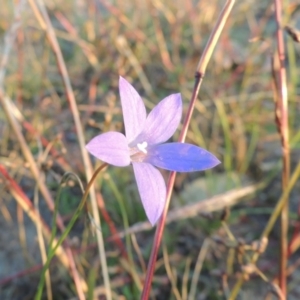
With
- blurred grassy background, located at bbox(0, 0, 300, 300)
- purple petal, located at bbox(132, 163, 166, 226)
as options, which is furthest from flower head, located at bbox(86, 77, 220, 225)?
blurred grassy background, located at bbox(0, 0, 300, 300)

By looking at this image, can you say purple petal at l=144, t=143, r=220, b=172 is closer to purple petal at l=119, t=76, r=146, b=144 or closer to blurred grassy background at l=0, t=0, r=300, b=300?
purple petal at l=119, t=76, r=146, b=144

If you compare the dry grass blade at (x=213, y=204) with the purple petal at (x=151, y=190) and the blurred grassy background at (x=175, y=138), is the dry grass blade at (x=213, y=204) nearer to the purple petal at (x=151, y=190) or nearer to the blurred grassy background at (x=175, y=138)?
the blurred grassy background at (x=175, y=138)

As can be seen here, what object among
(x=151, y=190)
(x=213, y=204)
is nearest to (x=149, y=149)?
(x=151, y=190)

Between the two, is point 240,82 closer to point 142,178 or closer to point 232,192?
point 232,192

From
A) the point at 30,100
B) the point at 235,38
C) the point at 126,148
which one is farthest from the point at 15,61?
the point at 126,148

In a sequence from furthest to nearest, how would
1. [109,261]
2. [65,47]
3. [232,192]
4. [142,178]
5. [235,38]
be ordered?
[235,38], [65,47], [232,192], [109,261], [142,178]
